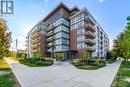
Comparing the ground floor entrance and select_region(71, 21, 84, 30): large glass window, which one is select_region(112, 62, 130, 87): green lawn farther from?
the ground floor entrance

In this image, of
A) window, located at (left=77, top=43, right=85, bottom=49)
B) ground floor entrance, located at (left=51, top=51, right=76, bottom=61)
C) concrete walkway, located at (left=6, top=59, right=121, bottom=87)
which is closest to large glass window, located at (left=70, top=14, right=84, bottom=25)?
window, located at (left=77, top=43, right=85, bottom=49)

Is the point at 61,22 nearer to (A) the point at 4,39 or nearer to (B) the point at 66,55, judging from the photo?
(B) the point at 66,55

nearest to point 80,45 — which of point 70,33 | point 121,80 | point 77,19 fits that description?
point 70,33

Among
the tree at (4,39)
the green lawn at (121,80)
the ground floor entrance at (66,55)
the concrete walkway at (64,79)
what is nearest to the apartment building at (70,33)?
the ground floor entrance at (66,55)

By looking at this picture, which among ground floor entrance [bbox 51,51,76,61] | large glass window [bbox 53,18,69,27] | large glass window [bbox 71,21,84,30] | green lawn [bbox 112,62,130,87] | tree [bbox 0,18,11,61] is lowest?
green lawn [bbox 112,62,130,87]

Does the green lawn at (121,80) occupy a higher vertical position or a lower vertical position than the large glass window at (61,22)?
lower

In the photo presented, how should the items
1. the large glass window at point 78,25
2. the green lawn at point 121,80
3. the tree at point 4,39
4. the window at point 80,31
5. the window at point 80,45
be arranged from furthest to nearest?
the large glass window at point 78,25 → the window at point 80,31 → the window at point 80,45 → the tree at point 4,39 → the green lawn at point 121,80

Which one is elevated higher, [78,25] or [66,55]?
[78,25]

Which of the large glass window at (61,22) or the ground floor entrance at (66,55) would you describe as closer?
the ground floor entrance at (66,55)

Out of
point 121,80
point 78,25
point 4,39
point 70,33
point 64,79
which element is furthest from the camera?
point 70,33

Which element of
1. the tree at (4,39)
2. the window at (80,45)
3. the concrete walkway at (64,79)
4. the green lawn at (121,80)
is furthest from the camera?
the window at (80,45)

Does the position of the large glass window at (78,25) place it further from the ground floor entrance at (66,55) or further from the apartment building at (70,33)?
the ground floor entrance at (66,55)

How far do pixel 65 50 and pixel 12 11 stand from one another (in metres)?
37.8

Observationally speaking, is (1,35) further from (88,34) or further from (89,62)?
(88,34)
